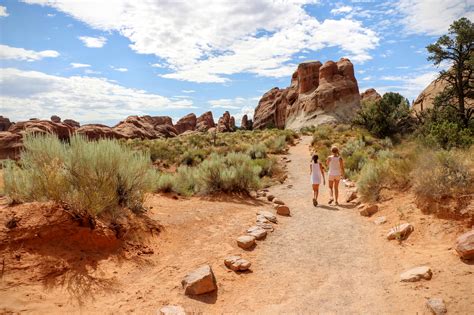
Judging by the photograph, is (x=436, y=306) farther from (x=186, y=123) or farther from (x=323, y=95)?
(x=186, y=123)

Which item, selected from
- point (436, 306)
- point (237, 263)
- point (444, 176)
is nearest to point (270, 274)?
point (237, 263)

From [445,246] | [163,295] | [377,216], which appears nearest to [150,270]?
[163,295]

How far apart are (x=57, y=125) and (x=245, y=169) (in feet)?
94.1

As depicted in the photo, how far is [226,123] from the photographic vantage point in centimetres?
9294

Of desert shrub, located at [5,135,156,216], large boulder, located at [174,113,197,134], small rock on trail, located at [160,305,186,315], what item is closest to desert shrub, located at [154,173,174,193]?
desert shrub, located at [5,135,156,216]

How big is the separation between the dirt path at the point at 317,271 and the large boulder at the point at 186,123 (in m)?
91.6

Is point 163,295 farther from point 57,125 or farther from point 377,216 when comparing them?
point 57,125

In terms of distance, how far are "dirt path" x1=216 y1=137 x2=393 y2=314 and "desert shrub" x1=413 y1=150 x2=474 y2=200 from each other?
1446 mm

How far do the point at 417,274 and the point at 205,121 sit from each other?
95.1 meters

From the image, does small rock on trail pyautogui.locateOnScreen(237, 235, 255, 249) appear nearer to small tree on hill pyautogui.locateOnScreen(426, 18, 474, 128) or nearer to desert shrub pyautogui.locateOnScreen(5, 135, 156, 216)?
desert shrub pyautogui.locateOnScreen(5, 135, 156, 216)

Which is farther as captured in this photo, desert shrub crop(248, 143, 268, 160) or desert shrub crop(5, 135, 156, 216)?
desert shrub crop(248, 143, 268, 160)

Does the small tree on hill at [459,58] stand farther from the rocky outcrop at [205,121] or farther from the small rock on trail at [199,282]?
the rocky outcrop at [205,121]

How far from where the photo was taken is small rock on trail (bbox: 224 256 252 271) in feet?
16.9

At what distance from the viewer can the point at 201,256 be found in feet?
18.1
